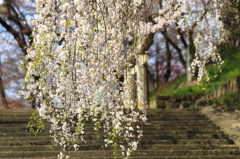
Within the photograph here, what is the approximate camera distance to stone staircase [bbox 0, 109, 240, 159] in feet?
21.4

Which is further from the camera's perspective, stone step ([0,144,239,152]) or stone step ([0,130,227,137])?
stone step ([0,130,227,137])

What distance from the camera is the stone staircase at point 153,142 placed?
652 centimetres

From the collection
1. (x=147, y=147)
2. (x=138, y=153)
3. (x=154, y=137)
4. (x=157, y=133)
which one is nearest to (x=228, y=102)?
(x=157, y=133)

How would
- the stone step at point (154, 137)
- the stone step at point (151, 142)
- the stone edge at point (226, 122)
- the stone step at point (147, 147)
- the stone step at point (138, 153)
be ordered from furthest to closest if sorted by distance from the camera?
the stone edge at point (226, 122) < the stone step at point (154, 137) < the stone step at point (151, 142) < the stone step at point (147, 147) < the stone step at point (138, 153)

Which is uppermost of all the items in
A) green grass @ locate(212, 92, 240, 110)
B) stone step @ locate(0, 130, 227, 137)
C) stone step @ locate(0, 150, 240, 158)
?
green grass @ locate(212, 92, 240, 110)

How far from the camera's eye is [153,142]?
7262 millimetres

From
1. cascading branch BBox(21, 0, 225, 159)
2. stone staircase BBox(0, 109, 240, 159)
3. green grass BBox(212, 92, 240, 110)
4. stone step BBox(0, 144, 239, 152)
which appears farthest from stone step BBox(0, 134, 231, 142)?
cascading branch BBox(21, 0, 225, 159)

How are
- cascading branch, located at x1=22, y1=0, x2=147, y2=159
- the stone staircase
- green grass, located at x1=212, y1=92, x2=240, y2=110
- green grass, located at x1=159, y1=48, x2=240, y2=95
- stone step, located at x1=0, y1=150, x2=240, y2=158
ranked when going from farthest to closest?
1. green grass, located at x1=159, y1=48, x2=240, y2=95
2. green grass, located at x1=212, y1=92, x2=240, y2=110
3. the stone staircase
4. stone step, located at x1=0, y1=150, x2=240, y2=158
5. cascading branch, located at x1=22, y1=0, x2=147, y2=159

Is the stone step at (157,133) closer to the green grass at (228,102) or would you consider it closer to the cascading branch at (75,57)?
the green grass at (228,102)

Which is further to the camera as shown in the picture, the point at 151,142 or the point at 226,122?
the point at 226,122

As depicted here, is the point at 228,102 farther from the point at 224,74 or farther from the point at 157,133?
the point at 224,74

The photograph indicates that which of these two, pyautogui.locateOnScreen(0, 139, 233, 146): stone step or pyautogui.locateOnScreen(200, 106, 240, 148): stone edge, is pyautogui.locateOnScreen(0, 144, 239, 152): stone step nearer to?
pyautogui.locateOnScreen(0, 139, 233, 146): stone step

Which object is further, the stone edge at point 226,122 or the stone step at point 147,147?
the stone edge at point 226,122

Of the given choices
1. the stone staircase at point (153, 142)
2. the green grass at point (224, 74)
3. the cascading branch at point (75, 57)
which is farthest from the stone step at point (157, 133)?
the cascading branch at point (75, 57)
